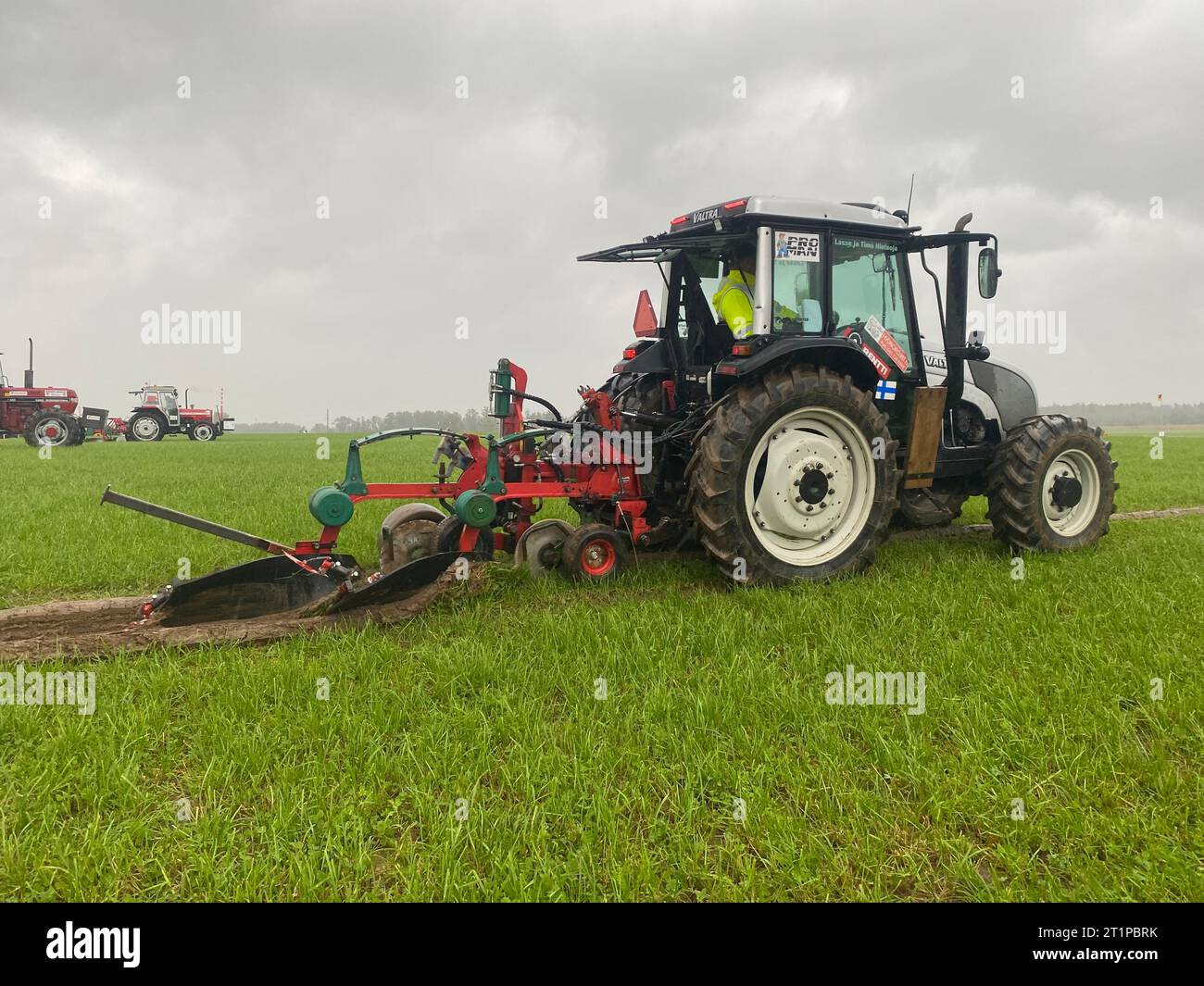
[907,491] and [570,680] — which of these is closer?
[570,680]

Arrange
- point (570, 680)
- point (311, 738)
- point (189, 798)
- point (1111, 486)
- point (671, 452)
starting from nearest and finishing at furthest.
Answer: point (189, 798) → point (311, 738) → point (570, 680) → point (671, 452) → point (1111, 486)

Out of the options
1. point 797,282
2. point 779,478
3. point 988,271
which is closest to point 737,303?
point 797,282

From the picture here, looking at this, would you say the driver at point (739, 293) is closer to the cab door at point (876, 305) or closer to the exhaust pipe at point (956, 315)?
the cab door at point (876, 305)

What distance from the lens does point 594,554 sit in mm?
5301

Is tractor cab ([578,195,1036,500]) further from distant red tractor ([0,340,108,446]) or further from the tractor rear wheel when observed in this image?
the tractor rear wheel

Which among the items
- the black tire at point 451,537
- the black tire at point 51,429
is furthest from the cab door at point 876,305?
the black tire at point 51,429

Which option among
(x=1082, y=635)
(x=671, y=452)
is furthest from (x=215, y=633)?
(x=1082, y=635)

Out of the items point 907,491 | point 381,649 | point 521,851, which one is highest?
point 907,491

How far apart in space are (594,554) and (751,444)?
130 centimetres

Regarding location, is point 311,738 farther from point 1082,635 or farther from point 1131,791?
point 1082,635

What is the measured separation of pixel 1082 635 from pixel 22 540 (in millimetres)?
8225

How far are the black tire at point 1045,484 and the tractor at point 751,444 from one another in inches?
0.7

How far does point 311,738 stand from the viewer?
2939 millimetres

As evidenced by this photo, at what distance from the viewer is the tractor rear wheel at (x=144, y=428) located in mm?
32875
